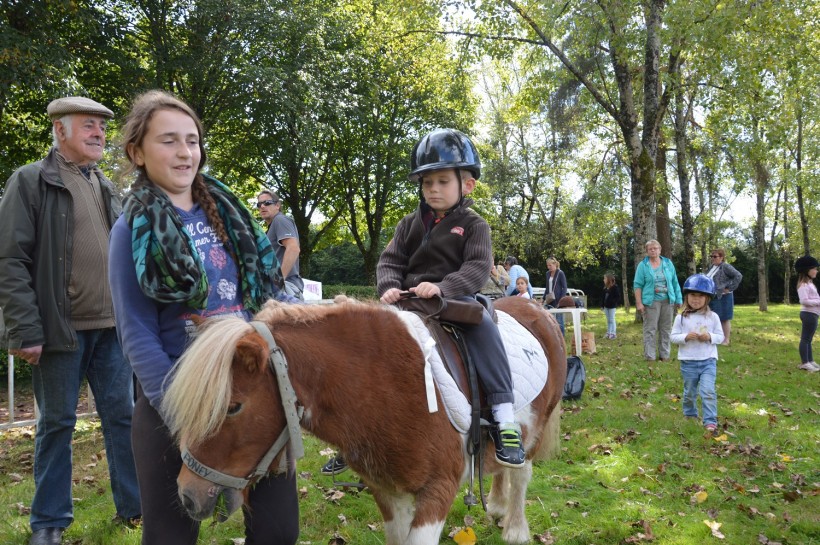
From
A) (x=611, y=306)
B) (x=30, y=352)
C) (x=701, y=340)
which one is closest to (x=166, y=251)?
(x=30, y=352)

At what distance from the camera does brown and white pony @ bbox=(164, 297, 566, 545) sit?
1900mm

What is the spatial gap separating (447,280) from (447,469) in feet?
3.24

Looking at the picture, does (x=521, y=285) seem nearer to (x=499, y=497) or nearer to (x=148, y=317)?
(x=499, y=497)

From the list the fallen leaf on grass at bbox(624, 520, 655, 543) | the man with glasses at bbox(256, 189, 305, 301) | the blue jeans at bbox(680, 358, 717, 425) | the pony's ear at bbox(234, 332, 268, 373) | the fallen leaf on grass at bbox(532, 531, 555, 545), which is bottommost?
the fallen leaf on grass at bbox(532, 531, 555, 545)

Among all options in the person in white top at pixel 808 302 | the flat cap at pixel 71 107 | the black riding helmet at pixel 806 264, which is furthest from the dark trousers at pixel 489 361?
the black riding helmet at pixel 806 264

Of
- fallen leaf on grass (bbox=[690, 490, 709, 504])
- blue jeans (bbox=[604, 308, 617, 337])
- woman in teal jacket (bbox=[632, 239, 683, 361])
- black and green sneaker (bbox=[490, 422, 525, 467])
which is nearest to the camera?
A: black and green sneaker (bbox=[490, 422, 525, 467])

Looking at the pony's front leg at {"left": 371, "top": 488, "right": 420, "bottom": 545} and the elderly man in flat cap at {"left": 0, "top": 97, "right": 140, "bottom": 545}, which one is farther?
the elderly man in flat cap at {"left": 0, "top": 97, "right": 140, "bottom": 545}

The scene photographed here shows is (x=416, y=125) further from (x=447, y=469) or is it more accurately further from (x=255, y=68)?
(x=447, y=469)

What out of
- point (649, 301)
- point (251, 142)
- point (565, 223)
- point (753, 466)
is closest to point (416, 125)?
point (251, 142)

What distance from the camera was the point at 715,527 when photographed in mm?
4406

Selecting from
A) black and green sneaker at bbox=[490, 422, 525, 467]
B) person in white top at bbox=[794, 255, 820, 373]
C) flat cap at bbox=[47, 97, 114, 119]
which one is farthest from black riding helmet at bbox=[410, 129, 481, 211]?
person in white top at bbox=[794, 255, 820, 373]

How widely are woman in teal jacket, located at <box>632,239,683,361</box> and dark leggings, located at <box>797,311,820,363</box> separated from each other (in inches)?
83.8

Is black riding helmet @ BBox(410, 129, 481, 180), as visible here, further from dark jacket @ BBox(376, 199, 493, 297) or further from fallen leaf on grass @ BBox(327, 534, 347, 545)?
fallen leaf on grass @ BBox(327, 534, 347, 545)

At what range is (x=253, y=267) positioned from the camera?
2.38m
